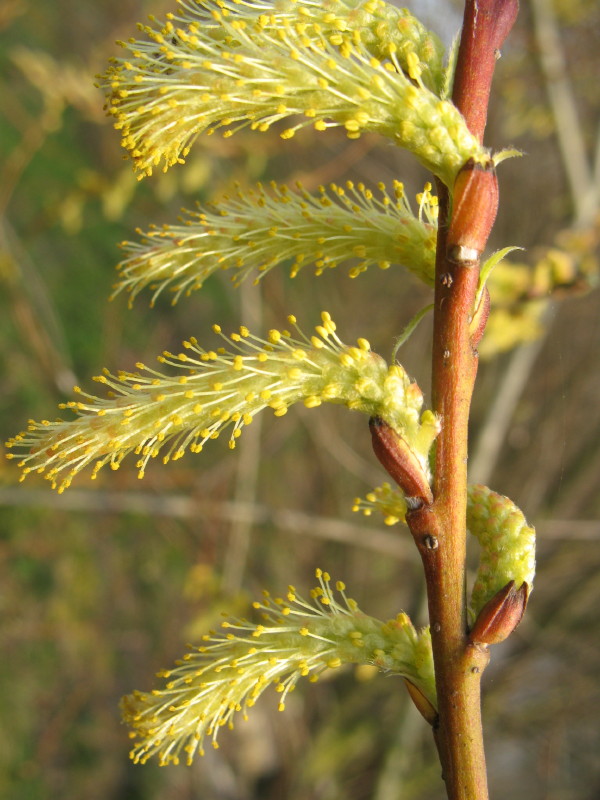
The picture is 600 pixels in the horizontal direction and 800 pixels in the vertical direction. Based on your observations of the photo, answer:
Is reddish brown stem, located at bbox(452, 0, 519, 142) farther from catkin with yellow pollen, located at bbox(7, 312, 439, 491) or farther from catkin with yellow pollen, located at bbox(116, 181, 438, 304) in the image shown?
catkin with yellow pollen, located at bbox(7, 312, 439, 491)

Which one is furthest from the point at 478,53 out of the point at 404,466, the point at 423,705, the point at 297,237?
the point at 423,705

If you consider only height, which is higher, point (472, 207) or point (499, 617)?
point (472, 207)

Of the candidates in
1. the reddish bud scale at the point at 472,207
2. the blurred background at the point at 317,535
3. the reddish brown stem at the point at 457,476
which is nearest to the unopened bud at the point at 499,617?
the reddish brown stem at the point at 457,476

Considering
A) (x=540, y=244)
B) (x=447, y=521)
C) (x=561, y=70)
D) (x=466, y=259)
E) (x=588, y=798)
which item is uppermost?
(x=561, y=70)

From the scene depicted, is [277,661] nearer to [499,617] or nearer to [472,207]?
[499,617]

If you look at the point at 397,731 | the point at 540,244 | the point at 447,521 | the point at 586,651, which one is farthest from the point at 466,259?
the point at 586,651

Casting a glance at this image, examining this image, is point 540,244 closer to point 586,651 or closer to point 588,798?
point 586,651
